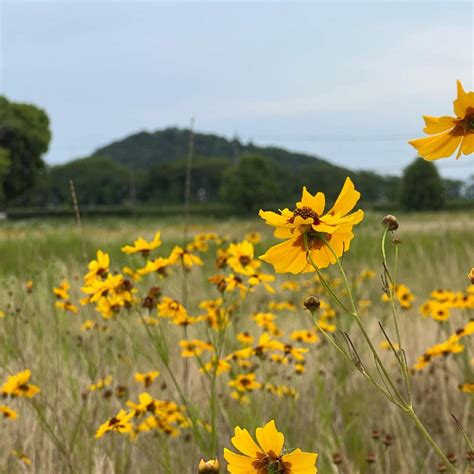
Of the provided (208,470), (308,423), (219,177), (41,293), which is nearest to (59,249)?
(41,293)

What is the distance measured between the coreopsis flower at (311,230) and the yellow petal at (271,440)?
18 centimetres

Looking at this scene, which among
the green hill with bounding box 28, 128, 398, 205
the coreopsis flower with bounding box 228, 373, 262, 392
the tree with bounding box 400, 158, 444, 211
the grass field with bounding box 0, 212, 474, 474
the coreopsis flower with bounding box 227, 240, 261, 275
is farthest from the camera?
the green hill with bounding box 28, 128, 398, 205

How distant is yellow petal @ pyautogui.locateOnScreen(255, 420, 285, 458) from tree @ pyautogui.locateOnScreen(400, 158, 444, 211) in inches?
1463

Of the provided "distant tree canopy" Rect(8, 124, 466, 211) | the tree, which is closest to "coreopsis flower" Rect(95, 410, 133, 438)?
the tree

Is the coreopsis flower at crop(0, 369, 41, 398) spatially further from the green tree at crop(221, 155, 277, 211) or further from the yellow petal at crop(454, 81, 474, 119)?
the green tree at crop(221, 155, 277, 211)

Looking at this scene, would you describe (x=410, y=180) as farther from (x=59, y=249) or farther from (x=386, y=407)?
(x=386, y=407)

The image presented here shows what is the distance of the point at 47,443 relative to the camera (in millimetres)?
1618

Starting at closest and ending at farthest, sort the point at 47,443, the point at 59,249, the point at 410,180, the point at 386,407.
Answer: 1. the point at 47,443
2. the point at 386,407
3. the point at 59,249
4. the point at 410,180

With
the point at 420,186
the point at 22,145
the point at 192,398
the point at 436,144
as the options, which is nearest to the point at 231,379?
the point at 192,398

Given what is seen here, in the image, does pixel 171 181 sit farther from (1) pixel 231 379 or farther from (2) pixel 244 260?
(2) pixel 244 260

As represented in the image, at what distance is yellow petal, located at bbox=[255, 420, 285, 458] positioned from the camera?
657mm

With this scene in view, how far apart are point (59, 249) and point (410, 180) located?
111 feet

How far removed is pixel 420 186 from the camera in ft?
122

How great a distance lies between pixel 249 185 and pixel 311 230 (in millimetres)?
36495
